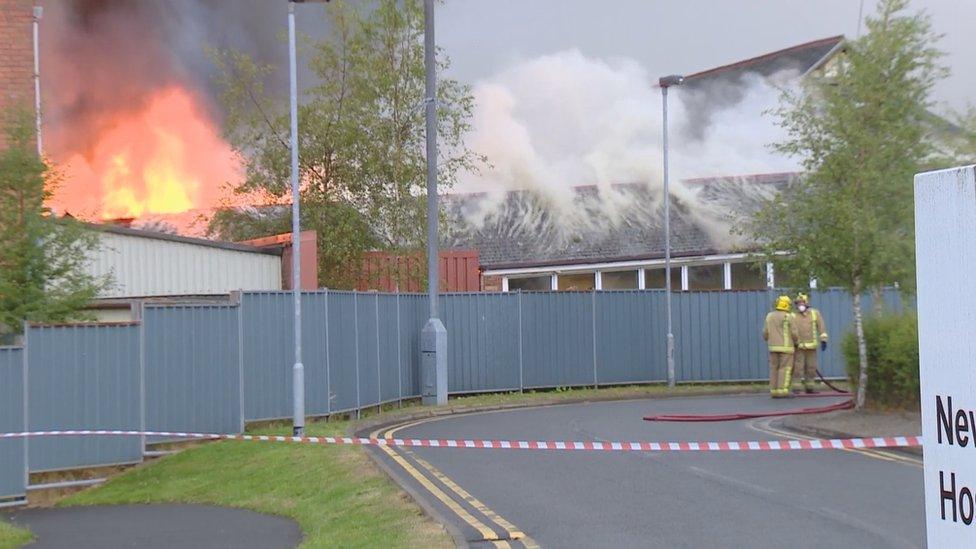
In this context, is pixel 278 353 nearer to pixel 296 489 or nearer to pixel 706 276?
pixel 296 489

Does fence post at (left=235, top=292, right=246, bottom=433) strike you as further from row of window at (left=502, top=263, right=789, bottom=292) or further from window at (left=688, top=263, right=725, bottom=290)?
window at (left=688, top=263, right=725, bottom=290)

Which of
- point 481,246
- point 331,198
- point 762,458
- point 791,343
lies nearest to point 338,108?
point 331,198

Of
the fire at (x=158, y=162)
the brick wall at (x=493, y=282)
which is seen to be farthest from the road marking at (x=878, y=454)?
the brick wall at (x=493, y=282)

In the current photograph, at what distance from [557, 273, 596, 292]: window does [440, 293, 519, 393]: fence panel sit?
11.9 meters

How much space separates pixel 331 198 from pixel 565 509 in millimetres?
19699

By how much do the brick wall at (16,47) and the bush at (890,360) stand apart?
650 inches

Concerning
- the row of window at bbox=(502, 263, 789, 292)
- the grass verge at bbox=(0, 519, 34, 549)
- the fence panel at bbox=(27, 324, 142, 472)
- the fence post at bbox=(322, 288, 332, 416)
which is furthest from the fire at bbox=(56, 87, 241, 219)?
the grass verge at bbox=(0, 519, 34, 549)

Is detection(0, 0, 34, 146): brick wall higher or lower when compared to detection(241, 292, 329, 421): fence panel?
higher

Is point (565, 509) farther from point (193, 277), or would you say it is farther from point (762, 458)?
A: point (193, 277)

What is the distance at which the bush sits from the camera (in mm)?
15078

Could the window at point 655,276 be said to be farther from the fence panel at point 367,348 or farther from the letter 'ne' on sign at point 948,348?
the letter 'ne' on sign at point 948,348

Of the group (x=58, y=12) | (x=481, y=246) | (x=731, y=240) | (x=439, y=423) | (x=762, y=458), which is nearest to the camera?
(x=762, y=458)

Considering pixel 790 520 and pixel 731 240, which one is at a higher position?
pixel 731 240

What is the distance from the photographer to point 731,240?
34875 millimetres
